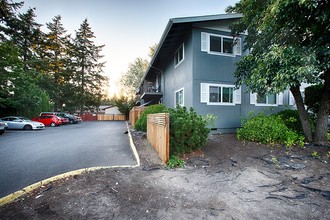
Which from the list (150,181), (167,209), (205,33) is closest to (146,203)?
(167,209)

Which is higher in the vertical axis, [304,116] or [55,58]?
[55,58]

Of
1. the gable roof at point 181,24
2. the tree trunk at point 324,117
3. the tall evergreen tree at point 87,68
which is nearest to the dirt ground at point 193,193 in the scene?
the tree trunk at point 324,117

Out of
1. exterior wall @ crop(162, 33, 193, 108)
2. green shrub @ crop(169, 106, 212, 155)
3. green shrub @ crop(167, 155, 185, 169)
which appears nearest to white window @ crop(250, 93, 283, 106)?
exterior wall @ crop(162, 33, 193, 108)

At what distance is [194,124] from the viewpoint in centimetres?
606

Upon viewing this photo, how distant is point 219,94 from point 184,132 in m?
5.55

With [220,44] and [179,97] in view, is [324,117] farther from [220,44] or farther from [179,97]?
[179,97]

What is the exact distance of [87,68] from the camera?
3869 cm

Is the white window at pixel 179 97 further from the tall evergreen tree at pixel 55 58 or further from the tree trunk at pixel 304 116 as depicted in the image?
the tall evergreen tree at pixel 55 58

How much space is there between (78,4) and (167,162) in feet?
41.6

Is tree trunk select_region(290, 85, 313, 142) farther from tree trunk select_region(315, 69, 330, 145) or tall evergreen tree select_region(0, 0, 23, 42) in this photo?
tall evergreen tree select_region(0, 0, 23, 42)

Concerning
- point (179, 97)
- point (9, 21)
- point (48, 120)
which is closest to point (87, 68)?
point (9, 21)

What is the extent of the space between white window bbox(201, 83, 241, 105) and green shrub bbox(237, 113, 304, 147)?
103 inches

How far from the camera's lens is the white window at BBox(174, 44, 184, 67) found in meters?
11.8

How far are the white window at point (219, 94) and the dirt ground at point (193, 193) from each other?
4858 mm
